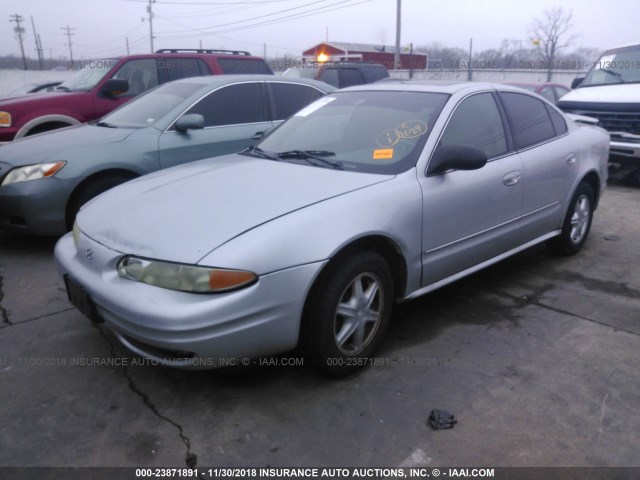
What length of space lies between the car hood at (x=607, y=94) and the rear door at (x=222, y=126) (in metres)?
5.33

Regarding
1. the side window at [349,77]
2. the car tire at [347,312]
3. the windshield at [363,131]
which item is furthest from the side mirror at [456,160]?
the side window at [349,77]

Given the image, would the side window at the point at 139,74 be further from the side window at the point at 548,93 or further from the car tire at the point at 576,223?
the side window at the point at 548,93

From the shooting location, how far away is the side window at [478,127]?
348cm

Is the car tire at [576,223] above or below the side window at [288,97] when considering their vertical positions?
below

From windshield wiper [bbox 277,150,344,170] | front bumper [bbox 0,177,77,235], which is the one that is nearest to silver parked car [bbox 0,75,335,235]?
front bumper [bbox 0,177,77,235]

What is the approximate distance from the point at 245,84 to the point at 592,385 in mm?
4386

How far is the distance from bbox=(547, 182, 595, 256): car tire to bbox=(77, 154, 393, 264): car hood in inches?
91.8

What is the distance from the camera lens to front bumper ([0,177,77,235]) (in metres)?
4.62

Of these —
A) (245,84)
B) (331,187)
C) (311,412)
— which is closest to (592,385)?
(311,412)

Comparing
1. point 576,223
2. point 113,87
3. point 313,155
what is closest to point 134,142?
point 313,155

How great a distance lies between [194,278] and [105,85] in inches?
222

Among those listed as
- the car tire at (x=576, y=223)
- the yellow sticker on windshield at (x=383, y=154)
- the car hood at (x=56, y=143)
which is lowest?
the car tire at (x=576, y=223)

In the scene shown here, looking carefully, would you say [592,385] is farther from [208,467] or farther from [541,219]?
[208,467]

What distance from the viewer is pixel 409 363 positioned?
3.12 m
